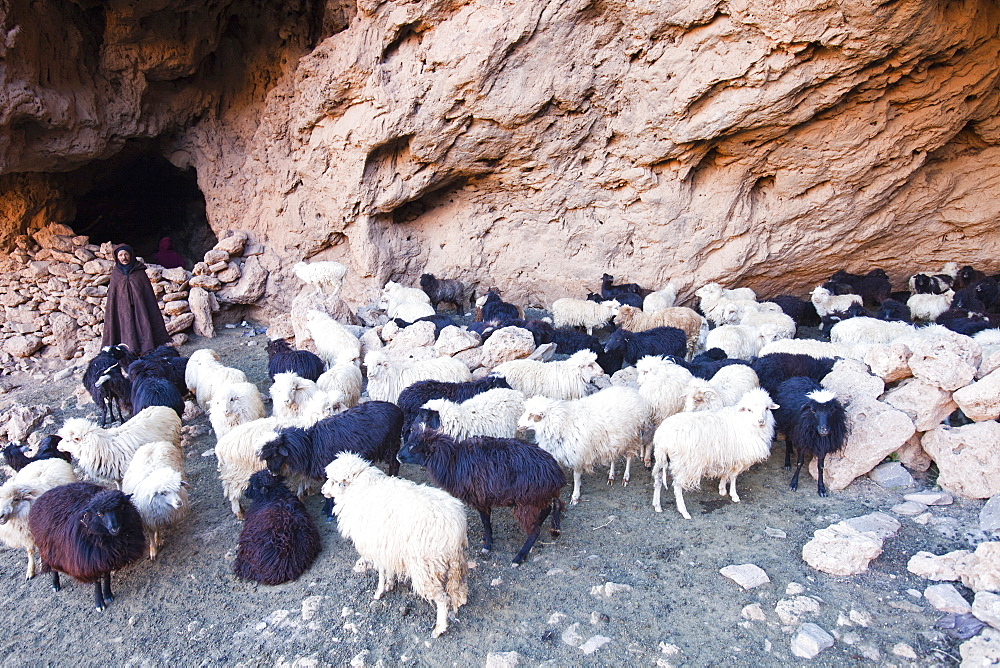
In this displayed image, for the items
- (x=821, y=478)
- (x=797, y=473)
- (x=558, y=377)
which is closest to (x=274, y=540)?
(x=558, y=377)

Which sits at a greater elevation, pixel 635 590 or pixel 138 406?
pixel 138 406

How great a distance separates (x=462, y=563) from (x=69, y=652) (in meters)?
2.61

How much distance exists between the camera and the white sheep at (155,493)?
4.61 m

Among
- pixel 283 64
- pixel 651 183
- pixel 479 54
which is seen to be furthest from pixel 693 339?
pixel 283 64

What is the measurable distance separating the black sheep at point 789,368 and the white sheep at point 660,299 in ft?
7.64

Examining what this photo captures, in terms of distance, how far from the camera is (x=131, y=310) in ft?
Answer: 30.0

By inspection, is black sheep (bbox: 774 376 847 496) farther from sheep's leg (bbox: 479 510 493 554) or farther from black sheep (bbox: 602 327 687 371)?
sheep's leg (bbox: 479 510 493 554)

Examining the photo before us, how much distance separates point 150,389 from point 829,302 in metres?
8.76

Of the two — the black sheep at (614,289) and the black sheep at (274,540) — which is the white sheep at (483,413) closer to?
the black sheep at (274,540)

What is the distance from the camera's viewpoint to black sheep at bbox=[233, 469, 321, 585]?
4348mm

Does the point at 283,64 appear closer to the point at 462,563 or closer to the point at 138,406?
the point at 138,406

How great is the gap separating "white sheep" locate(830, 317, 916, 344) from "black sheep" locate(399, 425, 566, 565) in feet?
16.1

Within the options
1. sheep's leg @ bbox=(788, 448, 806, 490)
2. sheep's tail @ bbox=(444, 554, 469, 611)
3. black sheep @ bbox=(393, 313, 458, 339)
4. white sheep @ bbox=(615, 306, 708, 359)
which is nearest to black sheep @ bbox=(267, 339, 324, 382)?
black sheep @ bbox=(393, 313, 458, 339)

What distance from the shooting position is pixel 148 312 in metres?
9.22
